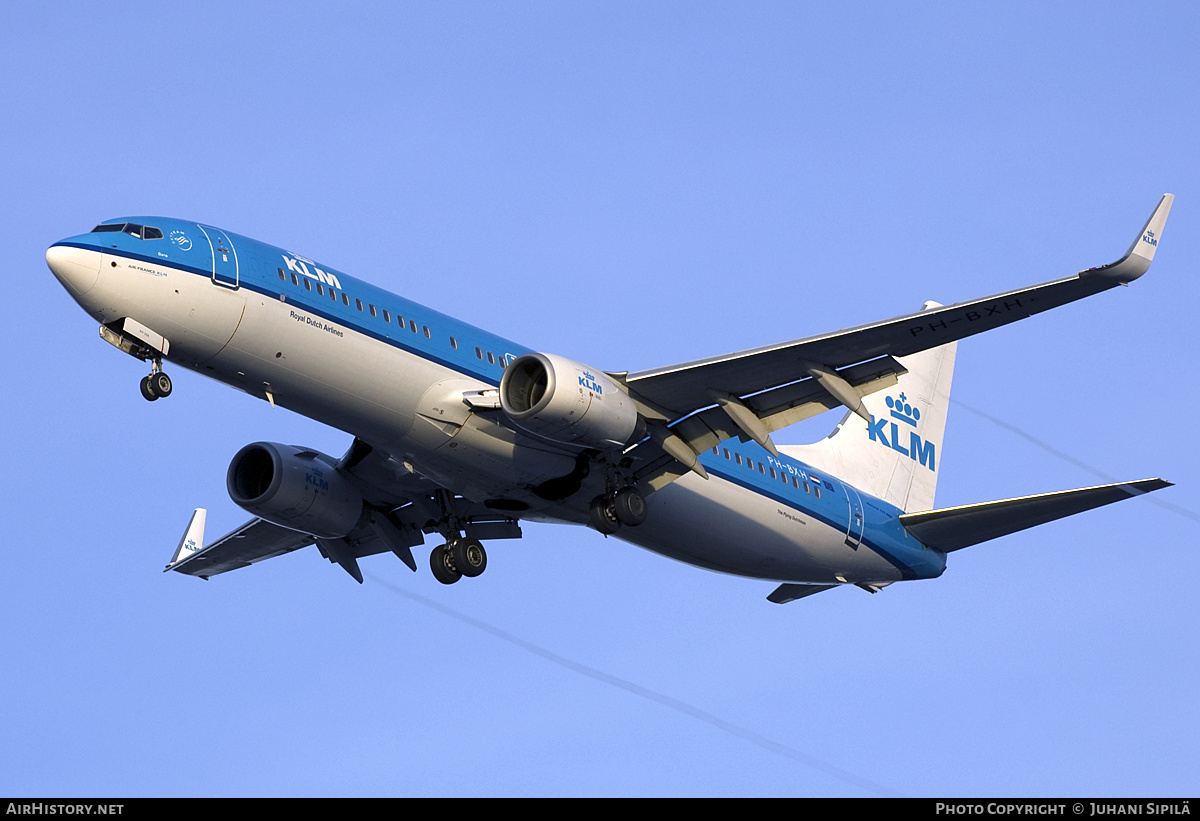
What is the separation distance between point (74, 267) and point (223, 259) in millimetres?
2869

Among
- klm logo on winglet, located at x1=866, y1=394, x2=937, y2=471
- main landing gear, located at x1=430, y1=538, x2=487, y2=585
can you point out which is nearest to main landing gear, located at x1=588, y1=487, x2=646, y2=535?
main landing gear, located at x1=430, y1=538, x2=487, y2=585

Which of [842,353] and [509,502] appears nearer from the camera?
[842,353]

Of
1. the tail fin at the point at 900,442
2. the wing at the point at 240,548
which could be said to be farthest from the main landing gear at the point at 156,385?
the tail fin at the point at 900,442

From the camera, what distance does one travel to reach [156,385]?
3103cm

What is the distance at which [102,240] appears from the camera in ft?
102

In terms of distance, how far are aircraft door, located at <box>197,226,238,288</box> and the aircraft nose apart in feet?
7.41

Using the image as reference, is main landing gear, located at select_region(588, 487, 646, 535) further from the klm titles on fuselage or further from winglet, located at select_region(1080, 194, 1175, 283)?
winglet, located at select_region(1080, 194, 1175, 283)

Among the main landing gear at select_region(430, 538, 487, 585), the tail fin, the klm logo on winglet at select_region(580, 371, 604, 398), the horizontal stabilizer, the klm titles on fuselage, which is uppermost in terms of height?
the tail fin

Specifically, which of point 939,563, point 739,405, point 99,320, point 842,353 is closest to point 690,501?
point 739,405

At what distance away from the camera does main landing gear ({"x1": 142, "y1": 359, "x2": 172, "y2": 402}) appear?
3102 cm

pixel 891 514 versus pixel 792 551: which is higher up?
pixel 891 514

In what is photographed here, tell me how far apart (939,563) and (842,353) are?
1197cm

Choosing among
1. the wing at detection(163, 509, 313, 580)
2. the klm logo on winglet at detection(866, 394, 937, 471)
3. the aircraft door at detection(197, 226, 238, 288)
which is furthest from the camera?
the klm logo on winglet at detection(866, 394, 937, 471)
